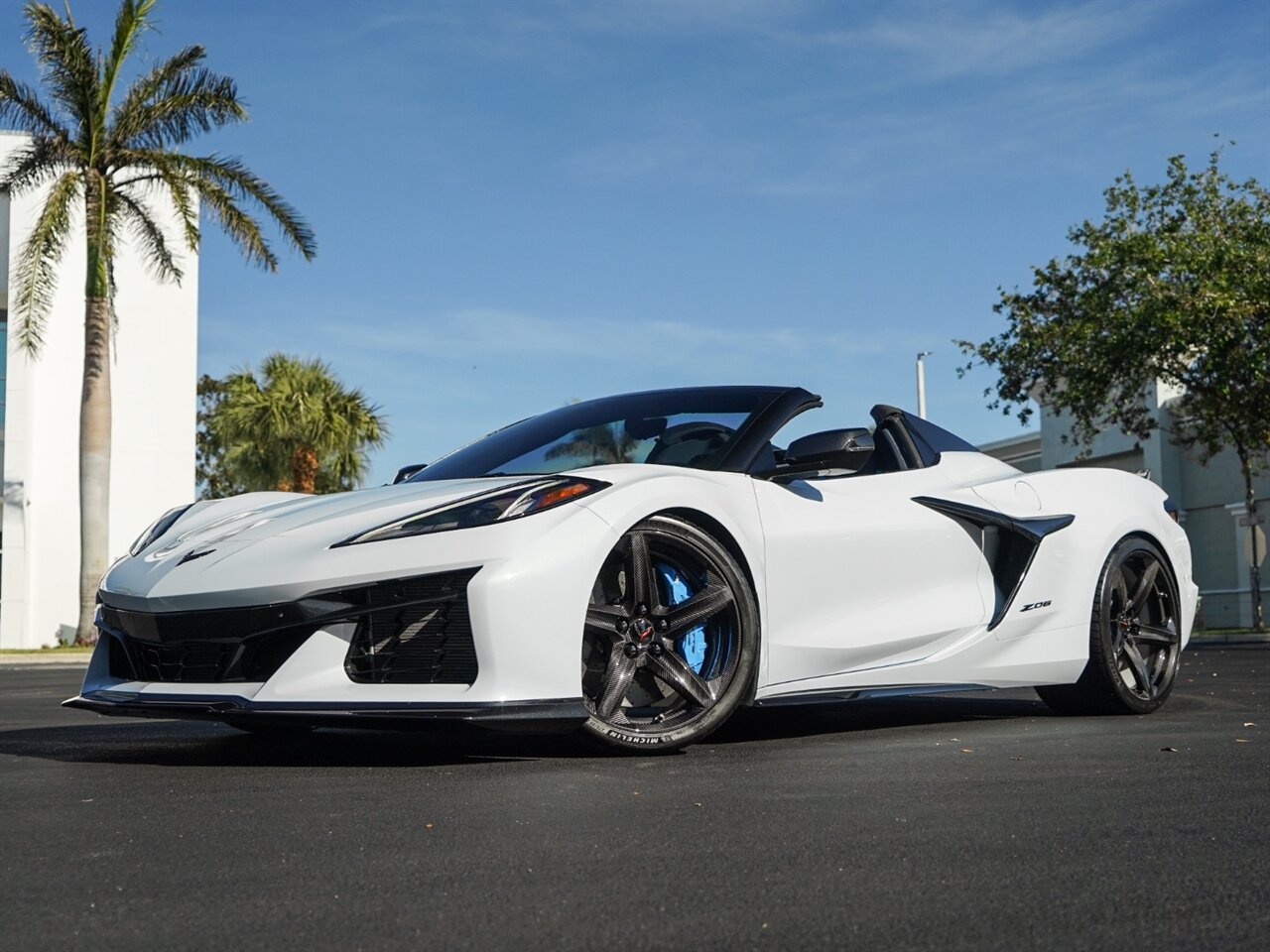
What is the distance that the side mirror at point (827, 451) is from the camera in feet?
17.2

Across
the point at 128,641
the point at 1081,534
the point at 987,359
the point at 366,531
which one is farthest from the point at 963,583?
the point at 987,359

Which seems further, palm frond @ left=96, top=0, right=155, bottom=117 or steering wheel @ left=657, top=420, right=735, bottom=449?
palm frond @ left=96, top=0, right=155, bottom=117

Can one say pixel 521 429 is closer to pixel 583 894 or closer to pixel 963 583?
pixel 963 583

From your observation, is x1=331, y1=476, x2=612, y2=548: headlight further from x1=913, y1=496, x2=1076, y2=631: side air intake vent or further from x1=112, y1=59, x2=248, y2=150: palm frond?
x1=112, y1=59, x2=248, y2=150: palm frond

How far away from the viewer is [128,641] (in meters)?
4.95

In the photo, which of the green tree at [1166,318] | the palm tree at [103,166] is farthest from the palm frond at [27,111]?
the green tree at [1166,318]

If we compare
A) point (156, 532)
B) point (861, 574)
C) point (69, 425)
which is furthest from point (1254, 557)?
point (69, 425)

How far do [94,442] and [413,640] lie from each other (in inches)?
851

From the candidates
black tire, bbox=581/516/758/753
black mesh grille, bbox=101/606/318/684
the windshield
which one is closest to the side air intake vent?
the windshield

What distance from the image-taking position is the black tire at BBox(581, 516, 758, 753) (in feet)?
15.7

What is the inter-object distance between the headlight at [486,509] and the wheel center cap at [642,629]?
426 mm

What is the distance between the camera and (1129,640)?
21.6 ft

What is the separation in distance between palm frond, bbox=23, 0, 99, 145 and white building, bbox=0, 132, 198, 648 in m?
5.64

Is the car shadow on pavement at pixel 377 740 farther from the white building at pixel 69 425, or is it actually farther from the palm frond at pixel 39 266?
the white building at pixel 69 425
